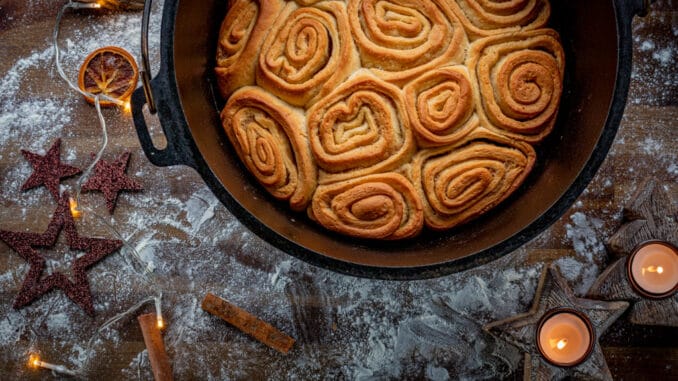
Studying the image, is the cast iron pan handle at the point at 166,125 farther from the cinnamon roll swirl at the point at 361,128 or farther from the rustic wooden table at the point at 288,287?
the rustic wooden table at the point at 288,287

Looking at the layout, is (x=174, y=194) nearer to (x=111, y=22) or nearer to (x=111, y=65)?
(x=111, y=65)

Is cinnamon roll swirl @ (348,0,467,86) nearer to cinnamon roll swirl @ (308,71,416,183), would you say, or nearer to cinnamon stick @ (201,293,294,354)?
cinnamon roll swirl @ (308,71,416,183)

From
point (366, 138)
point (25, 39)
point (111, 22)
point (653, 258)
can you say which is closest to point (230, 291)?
point (366, 138)

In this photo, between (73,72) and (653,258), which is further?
(73,72)

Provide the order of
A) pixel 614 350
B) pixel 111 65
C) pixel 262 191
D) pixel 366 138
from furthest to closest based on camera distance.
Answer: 1. pixel 111 65
2. pixel 614 350
3. pixel 262 191
4. pixel 366 138

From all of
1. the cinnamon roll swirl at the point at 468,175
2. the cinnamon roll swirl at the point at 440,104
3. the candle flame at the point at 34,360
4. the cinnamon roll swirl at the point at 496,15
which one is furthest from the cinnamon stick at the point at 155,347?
the cinnamon roll swirl at the point at 496,15

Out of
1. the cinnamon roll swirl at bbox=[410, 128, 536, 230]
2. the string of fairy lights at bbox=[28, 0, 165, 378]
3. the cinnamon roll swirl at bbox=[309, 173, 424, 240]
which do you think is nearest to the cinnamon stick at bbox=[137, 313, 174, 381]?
the string of fairy lights at bbox=[28, 0, 165, 378]

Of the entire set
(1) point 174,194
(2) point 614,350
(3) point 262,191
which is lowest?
(2) point 614,350
